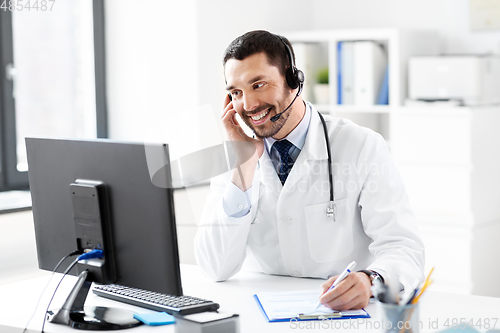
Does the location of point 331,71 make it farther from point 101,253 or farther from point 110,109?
point 101,253

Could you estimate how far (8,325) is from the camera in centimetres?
144

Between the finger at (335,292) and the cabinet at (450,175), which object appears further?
the cabinet at (450,175)

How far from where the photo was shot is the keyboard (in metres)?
1.37

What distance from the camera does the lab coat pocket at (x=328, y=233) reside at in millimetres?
1880

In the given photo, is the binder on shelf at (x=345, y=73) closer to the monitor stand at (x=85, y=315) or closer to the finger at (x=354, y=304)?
the finger at (x=354, y=304)

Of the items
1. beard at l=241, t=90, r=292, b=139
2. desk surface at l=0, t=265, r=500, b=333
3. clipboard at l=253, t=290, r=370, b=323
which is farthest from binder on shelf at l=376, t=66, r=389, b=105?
clipboard at l=253, t=290, r=370, b=323

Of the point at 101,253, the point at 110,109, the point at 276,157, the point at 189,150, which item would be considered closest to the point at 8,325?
the point at 101,253

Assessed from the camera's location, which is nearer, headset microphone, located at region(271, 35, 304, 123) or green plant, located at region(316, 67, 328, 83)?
headset microphone, located at region(271, 35, 304, 123)

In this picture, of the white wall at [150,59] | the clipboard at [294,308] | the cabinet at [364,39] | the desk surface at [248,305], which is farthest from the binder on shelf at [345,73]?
the clipboard at [294,308]

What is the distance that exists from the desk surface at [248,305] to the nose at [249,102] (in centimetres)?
50

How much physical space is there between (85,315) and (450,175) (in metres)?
2.19

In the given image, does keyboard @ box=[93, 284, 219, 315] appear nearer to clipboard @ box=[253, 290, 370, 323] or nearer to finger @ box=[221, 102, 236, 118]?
clipboard @ box=[253, 290, 370, 323]

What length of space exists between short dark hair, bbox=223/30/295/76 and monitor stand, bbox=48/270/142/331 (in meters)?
0.81

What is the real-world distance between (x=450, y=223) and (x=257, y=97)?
65.5 inches
